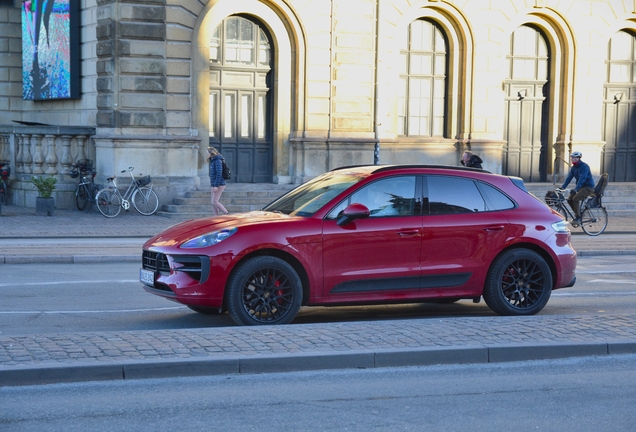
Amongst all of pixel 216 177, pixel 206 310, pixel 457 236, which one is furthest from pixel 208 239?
pixel 216 177

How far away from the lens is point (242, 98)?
25.8 metres

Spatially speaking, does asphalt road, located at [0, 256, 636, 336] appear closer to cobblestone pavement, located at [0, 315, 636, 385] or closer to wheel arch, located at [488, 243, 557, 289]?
wheel arch, located at [488, 243, 557, 289]

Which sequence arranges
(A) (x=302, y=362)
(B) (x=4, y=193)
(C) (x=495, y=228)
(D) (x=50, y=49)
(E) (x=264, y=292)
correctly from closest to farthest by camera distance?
(A) (x=302, y=362) < (E) (x=264, y=292) < (C) (x=495, y=228) < (B) (x=4, y=193) < (D) (x=50, y=49)

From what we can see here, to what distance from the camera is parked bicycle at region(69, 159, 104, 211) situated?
23781 millimetres

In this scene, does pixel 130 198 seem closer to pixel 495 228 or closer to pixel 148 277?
pixel 148 277

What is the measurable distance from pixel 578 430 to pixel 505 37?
23.1 m

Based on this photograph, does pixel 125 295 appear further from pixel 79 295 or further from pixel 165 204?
pixel 165 204

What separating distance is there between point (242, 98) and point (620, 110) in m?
12.0

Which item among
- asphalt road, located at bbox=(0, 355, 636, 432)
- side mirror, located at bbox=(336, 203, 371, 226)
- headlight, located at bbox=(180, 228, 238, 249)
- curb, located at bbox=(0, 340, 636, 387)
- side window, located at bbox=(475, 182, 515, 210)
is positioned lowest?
asphalt road, located at bbox=(0, 355, 636, 432)

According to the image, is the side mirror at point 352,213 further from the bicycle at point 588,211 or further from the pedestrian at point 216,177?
the bicycle at point 588,211

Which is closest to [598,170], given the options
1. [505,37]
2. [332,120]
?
[505,37]

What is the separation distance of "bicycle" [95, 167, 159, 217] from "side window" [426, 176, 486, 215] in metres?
13.6

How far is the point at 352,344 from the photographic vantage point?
326 inches

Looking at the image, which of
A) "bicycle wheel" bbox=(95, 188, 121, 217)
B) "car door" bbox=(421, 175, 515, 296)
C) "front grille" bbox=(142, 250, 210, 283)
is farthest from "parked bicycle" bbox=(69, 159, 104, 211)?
"car door" bbox=(421, 175, 515, 296)
